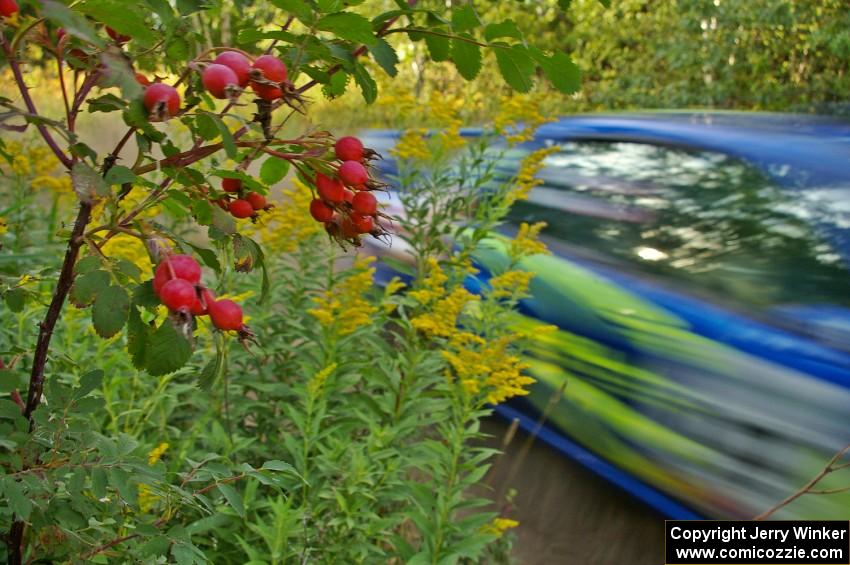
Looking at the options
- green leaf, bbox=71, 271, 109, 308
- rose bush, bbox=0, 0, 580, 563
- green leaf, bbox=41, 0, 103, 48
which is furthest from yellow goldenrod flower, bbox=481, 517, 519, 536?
green leaf, bbox=41, 0, 103, 48

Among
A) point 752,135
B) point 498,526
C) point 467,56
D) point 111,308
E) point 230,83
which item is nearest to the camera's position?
point 230,83

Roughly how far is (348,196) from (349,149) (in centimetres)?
6

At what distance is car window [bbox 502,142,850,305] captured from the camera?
2.72 meters

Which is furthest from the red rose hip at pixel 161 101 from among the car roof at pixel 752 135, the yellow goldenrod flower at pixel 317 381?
the car roof at pixel 752 135

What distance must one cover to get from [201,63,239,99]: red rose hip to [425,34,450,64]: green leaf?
38 cm

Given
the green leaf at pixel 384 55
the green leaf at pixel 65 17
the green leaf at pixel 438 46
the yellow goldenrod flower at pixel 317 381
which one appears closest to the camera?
the green leaf at pixel 65 17

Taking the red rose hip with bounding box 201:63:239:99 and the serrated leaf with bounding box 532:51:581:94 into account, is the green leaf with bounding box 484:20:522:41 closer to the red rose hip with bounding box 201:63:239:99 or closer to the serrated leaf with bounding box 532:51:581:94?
the serrated leaf with bounding box 532:51:581:94

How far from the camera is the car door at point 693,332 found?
8.14 feet

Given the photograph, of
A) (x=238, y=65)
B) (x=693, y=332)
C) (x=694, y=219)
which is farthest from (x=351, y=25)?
(x=694, y=219)

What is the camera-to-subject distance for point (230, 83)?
0.77m

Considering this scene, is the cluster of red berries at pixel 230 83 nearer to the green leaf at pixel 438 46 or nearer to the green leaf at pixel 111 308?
the green leaf at pixel 111 308

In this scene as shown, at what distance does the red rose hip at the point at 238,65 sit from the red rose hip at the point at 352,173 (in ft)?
0.47

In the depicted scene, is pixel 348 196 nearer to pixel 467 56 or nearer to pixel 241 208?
pixel 241 208

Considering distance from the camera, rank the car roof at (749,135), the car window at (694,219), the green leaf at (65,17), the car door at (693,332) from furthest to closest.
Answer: the car roof at (749,135)
the car window at (694,219)
the car door at (693,332)
the green leaf at (65,17)
